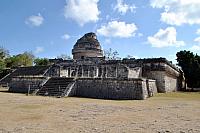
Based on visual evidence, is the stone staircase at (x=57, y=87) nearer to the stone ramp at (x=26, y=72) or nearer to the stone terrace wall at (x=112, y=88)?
the stone terrace wall at (x=112, y=88)

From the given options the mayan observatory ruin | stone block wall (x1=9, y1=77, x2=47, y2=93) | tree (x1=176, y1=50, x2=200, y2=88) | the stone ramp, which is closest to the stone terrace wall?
the mayan observatory ruin

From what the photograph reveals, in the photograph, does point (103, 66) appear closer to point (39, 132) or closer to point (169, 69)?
point (169, 69)

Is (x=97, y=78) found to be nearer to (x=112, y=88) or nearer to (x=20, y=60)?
(x=112, y=88)

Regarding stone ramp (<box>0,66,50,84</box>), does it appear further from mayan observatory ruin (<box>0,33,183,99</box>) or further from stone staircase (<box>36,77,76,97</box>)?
stone staircase (<box>36,77,76,97</box>)

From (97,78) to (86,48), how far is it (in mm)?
22180

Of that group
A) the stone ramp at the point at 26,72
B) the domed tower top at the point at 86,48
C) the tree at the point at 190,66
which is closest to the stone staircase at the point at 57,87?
the stone ramp at the point at 26,72

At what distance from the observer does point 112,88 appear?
2034 centimetres

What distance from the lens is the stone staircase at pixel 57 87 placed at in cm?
2087

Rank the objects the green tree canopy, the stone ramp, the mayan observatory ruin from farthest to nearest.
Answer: the green tree canopy < the stone ramp < the mayan observatory ruin

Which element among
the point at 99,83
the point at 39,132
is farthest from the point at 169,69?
the point at 39,132

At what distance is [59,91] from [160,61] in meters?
12.6

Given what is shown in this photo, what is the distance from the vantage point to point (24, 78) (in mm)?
25562

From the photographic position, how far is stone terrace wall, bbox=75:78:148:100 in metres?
19.4

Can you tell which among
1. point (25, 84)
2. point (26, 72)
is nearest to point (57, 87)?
point (25, 84)
